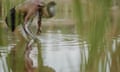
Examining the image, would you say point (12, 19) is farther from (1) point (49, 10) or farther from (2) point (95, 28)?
(2) point (95, 28)

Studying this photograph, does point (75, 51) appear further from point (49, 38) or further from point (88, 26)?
point (88, 26)

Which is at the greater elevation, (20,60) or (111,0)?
(111,0)

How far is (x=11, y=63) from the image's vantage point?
0.74m

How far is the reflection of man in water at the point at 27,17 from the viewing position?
0.82m

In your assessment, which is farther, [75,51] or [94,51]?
[75,51]

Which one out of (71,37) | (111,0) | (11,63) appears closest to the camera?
A: (111,0)

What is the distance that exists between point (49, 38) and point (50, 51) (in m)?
0.05

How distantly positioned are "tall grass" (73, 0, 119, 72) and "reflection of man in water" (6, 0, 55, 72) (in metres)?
0.20

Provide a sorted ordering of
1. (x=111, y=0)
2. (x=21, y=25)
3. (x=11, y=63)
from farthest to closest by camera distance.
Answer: (x=21, y=25) → (x=11, y=63) → (x=111, y=0)

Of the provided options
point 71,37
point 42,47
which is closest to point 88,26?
point 42,47

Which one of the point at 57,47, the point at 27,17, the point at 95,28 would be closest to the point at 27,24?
the point at 27,17

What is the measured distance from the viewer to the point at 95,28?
2.13ft

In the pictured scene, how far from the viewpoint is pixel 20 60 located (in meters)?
0.72

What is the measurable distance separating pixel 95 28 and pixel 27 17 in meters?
0.31
